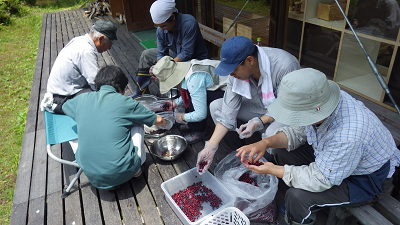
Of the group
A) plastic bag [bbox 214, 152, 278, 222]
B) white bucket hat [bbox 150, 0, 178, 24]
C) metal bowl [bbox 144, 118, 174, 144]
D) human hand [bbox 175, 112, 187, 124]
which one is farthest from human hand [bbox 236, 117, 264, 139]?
white bucket hat [bbox 150, 0, 178, 24]

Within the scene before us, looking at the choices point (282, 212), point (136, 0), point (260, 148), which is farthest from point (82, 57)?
point (136, 0)

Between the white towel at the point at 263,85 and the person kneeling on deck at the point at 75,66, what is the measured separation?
5.11 feet

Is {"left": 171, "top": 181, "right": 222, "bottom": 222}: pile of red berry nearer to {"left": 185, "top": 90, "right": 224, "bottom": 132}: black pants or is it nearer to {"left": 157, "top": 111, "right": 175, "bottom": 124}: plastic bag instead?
{"left": 185, "top": 90, "right": 224, "bottom": 132}: black pants

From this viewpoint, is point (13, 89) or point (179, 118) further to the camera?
point (13, 89)

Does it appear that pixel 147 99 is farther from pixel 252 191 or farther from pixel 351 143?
pixel 351 143

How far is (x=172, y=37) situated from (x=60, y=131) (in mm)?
1824

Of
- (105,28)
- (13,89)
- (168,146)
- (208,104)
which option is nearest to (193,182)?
(168,146)

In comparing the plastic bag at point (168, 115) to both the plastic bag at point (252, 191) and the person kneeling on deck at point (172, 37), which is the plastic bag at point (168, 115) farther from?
the plastic bag at point (252, 191)

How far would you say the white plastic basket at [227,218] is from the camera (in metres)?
1.88

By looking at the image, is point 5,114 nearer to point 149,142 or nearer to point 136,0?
point 149,142

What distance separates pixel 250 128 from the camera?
2.29 meters

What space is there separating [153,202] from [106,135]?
27.0 inches

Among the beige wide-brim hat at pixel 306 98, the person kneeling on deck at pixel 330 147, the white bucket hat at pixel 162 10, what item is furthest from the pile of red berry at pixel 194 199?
the white bucket hat at pixel 162 10

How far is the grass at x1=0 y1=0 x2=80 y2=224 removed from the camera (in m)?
3.07
